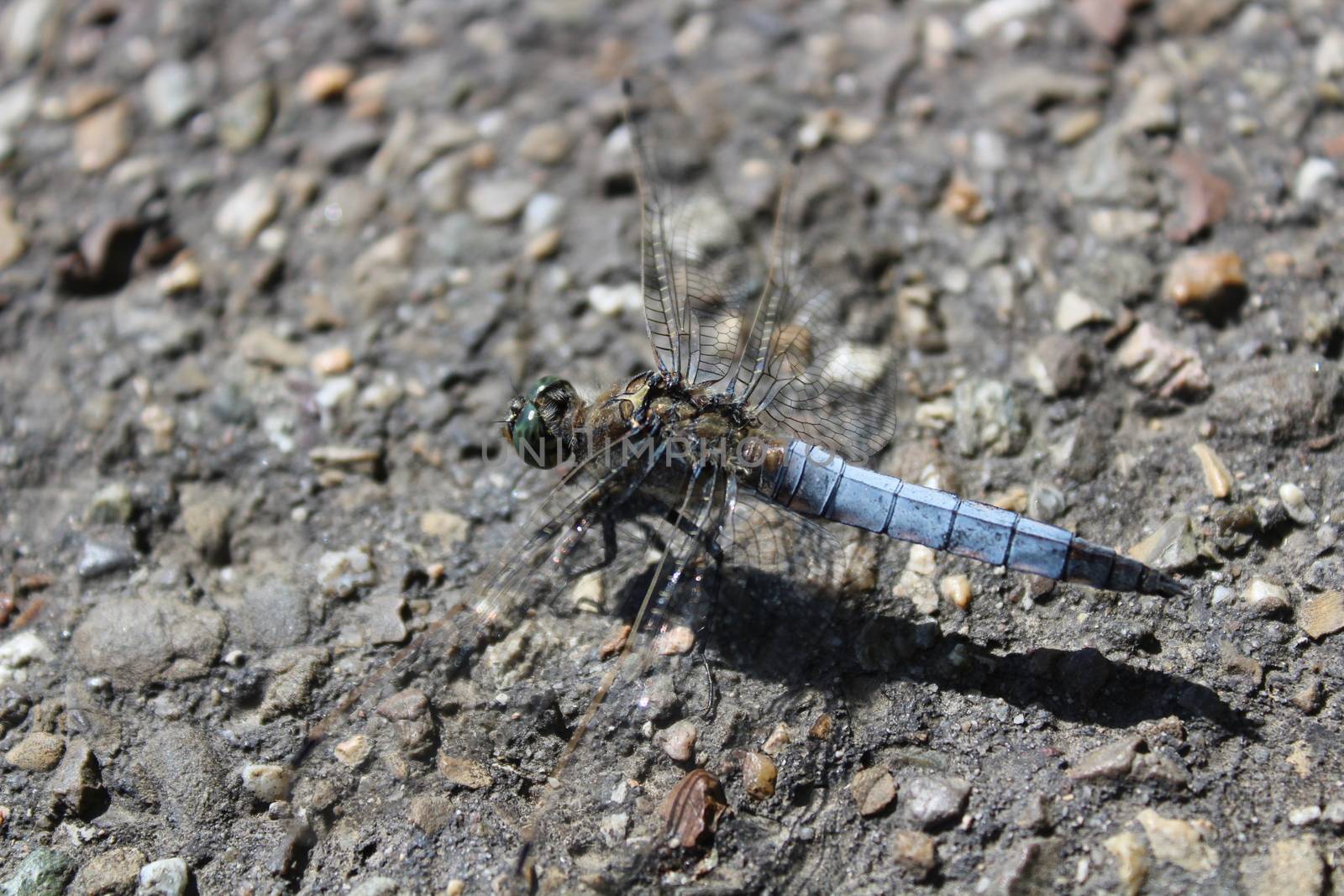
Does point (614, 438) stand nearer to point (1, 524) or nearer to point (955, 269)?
point (955, 269)

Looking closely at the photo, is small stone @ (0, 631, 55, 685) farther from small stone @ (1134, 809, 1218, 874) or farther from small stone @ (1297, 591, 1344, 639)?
small stone @ (1297, 591, 1344, 639)

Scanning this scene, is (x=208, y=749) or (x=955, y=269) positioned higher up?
(x=955, y=269)

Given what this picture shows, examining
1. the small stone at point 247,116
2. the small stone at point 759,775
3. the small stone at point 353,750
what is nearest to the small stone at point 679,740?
the small stone at point 759,775

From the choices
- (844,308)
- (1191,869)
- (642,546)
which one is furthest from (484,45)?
(1191,869)

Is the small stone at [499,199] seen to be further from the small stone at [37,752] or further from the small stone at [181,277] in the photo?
the small stone at [37,752]

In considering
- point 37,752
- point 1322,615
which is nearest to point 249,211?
point 37,752

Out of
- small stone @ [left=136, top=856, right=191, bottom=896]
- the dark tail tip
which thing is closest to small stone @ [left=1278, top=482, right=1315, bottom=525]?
the dark tail tip

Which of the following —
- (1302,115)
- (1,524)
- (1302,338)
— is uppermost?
(1302,115)
